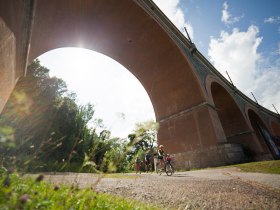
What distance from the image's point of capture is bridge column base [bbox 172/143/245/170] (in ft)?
34.8

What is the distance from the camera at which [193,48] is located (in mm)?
14500

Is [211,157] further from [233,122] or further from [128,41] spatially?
[233,122]

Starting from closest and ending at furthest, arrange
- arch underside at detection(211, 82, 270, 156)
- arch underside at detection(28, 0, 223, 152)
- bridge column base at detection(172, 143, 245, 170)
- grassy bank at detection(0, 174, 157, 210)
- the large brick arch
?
grassy bank at detection(0, 174, 157, 210) < the large brick arch < arch underside at detection(28, 0, 223, 152) < bridge column base at detection(172, 143, 245, 170) < arch underside at detection(211, 82, 270, 156)

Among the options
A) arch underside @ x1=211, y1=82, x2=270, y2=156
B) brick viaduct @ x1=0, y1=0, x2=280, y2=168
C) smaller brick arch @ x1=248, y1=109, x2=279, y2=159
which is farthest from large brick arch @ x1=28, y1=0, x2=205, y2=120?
smaller brick arch @ x1=248, y1=109, x2=279, y2=159

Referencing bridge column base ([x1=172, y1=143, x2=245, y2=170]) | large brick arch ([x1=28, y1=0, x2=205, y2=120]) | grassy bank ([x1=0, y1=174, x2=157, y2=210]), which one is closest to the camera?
grassy bank ([x1=0, y1=174, x2=157, y2=210])

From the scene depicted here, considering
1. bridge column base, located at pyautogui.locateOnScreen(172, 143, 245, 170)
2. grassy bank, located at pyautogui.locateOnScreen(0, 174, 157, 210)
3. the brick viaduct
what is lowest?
grassy bank, located at pyautogui.locateOnScreen(0, 174, 157, 210)

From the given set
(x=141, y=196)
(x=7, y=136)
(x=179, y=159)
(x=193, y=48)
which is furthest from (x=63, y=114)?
(x=7, y=136)

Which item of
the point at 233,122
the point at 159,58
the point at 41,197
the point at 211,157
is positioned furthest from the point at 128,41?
the point at 233,122

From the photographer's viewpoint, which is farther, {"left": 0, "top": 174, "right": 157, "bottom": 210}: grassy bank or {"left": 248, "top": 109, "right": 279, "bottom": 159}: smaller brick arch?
{"left": 248, "top": 109, "right": 279, "bottom": 159}: smaller brick arch

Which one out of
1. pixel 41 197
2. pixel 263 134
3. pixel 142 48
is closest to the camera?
pixel 41 197

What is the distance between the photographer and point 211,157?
1093cm

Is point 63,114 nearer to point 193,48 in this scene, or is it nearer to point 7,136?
point 193,48

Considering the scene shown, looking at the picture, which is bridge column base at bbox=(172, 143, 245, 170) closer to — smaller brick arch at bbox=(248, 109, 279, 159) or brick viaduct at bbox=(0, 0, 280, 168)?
brick viaduct at bbox=(0, 0, 280, 168)

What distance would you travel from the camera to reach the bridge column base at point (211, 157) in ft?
34.8
